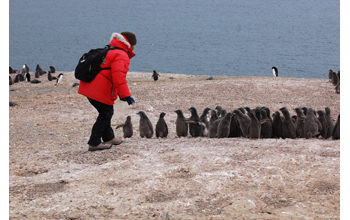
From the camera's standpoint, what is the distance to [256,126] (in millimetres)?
7039

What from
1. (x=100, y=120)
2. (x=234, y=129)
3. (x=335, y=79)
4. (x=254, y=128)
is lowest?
(x=234, y=129)

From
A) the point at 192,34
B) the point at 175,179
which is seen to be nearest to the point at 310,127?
the point at 175,179

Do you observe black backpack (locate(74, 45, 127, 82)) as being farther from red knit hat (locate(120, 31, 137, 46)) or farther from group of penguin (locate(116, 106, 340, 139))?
group of penguin (locate(116, 106, 340, 139))

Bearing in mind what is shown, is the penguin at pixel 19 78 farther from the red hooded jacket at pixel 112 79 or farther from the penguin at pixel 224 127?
the red hooded jacket at pixel 112 79

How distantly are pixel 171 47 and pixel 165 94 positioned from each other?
125ft

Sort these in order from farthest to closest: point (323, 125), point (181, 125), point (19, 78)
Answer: point (19, 78), point (181, 125), point (323, 125)

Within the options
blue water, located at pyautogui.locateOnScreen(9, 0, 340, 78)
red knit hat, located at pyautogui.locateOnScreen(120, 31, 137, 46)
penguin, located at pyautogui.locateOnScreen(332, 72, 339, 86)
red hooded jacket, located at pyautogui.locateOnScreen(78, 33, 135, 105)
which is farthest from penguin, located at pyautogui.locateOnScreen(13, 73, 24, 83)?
blue water, located at pyautogui.locateOnScreen(9, 0, 340, 78)

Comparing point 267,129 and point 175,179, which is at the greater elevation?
point 267,129

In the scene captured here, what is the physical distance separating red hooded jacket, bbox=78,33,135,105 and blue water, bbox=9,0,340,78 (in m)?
29.7

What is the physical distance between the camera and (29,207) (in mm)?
4086

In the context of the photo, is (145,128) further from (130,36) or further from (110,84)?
(130,36)

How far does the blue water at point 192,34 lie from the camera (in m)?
39.9

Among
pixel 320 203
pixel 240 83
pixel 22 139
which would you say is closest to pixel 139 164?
pixel 320 203

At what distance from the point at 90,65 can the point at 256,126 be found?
3.34 meters
